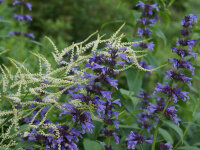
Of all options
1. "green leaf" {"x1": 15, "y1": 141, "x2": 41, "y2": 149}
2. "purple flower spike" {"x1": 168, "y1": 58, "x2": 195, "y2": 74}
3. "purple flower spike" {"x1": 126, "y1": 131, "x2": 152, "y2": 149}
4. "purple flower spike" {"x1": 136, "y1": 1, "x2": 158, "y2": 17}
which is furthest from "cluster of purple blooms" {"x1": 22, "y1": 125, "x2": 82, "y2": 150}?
"purple flower spike" {"x1": 136, "y1": 1, "x2": 158, "y2": 17}

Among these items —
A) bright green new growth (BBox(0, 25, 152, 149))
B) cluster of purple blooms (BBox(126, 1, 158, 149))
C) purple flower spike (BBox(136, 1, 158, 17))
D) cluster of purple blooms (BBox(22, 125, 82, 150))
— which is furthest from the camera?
purple flower spike (BBox(136, 1, 158, 17))

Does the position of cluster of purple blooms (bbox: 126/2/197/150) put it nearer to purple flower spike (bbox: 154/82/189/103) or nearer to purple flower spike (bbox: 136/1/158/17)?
purple flower spike (bbox: 154/82/189/103)

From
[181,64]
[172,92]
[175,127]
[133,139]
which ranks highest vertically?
[181,64]

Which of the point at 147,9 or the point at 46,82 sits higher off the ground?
the point at 147,9

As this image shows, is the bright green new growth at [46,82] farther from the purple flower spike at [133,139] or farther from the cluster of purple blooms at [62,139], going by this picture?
the purple flower spike at [133,139]

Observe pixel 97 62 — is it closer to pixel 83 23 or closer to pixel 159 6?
pixel 159 6

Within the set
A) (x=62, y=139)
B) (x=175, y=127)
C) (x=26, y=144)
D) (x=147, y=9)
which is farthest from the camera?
(x=147, y=9)

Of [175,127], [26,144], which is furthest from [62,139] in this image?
[175,127]

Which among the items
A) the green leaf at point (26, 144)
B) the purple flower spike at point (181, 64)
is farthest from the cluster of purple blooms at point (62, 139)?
the purple flower spike at point (181, 64)

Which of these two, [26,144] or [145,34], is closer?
[26,144]

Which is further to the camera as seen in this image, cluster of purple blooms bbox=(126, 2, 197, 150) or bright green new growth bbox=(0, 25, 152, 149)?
cluster of purple blooms bbox=(126, 2, 197, 150)

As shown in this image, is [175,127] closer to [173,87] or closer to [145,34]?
[173,87]

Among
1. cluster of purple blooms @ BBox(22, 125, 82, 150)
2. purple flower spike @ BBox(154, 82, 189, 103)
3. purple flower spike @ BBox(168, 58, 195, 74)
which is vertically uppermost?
purple flower spike @ BBox(168, 58, 195, 74)

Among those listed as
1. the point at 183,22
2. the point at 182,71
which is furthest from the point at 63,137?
the point at 183,22
